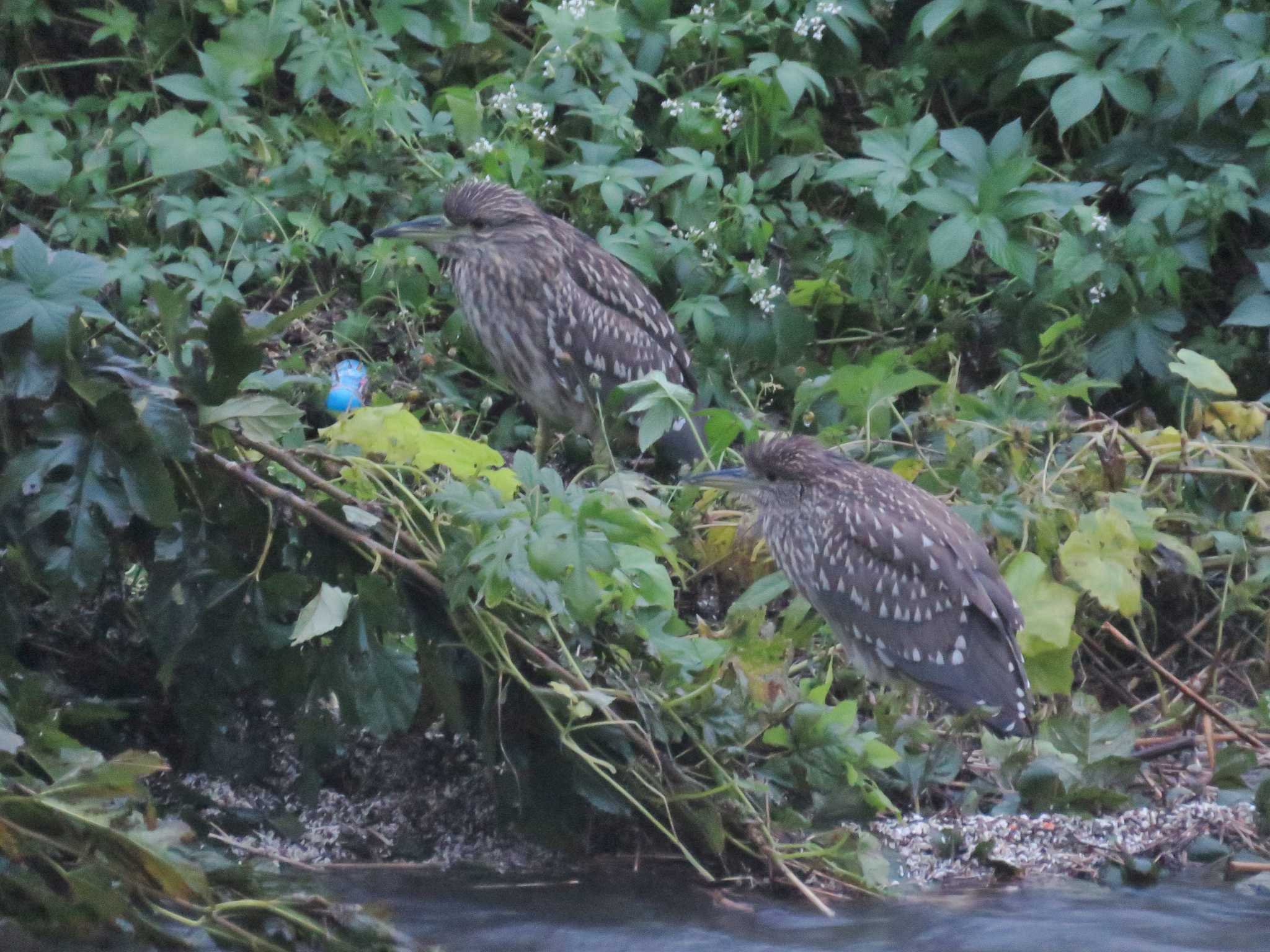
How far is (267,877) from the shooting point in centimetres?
288

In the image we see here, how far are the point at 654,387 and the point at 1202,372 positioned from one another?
6.03 feet

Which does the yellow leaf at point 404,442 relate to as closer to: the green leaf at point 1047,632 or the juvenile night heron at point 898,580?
the juvenile night heron at point 898,580

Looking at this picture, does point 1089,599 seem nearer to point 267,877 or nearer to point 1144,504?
point 1144,504

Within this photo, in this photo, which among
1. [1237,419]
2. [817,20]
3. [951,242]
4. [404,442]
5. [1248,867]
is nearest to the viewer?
[404,442]

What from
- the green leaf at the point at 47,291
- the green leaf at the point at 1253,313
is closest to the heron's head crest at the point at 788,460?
the green leaf at the point at 1253,313

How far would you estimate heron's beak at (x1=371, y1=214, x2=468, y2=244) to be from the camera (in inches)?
255

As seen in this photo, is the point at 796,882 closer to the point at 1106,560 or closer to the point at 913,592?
the point at 913,592

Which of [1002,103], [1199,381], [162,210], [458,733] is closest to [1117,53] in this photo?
[1002,103]

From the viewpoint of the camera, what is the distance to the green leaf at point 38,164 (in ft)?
21.2

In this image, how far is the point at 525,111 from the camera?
22.2ft

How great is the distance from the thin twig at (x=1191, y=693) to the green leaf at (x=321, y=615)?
2.43m

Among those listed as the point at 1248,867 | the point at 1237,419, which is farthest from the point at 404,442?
the point at 1237,419

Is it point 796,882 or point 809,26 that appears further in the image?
point 809,26

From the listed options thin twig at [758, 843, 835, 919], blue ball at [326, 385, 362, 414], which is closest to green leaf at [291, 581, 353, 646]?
thin twig at [758, 843, 835, 919]
